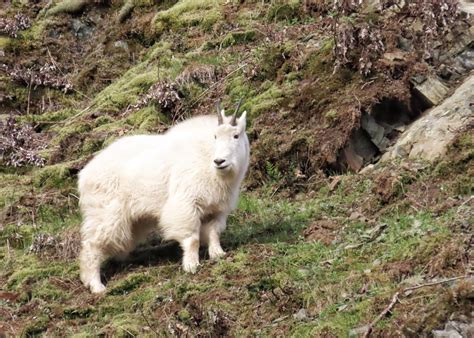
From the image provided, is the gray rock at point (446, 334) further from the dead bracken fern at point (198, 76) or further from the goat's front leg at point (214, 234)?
the dead bracken fern at point (198, 76)

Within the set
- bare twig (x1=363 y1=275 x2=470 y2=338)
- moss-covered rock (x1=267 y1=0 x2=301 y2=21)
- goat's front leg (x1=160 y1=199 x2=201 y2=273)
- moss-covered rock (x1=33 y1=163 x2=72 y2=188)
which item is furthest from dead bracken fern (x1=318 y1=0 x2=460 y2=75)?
bare twig (x1=363 y1=275 x2=470 y2=338)

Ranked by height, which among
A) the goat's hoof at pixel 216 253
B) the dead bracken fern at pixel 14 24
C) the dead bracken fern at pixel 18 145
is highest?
the dead bracken fern at pixel 14 24

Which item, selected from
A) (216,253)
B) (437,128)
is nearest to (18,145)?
(216,253)

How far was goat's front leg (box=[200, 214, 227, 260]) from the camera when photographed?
9523mm

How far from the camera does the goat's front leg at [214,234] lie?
9523mm

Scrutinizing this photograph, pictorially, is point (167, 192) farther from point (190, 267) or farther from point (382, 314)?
point (382, 314)

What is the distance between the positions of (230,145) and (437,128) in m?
2.89

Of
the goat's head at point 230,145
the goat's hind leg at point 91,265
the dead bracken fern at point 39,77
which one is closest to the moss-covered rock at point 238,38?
the dead bracken fern at point 39,77

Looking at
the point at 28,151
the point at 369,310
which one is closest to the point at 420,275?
the point at 369,310

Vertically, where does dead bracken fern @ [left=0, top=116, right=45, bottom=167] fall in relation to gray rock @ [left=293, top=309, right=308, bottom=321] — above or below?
below

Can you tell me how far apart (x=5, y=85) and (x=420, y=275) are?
11.1m

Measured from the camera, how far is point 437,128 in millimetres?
10641

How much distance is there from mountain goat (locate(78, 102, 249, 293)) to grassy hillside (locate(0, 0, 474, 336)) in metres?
0.36

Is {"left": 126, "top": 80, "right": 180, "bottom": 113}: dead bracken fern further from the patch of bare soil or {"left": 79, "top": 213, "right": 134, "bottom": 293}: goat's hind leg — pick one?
the patch of bare soil
